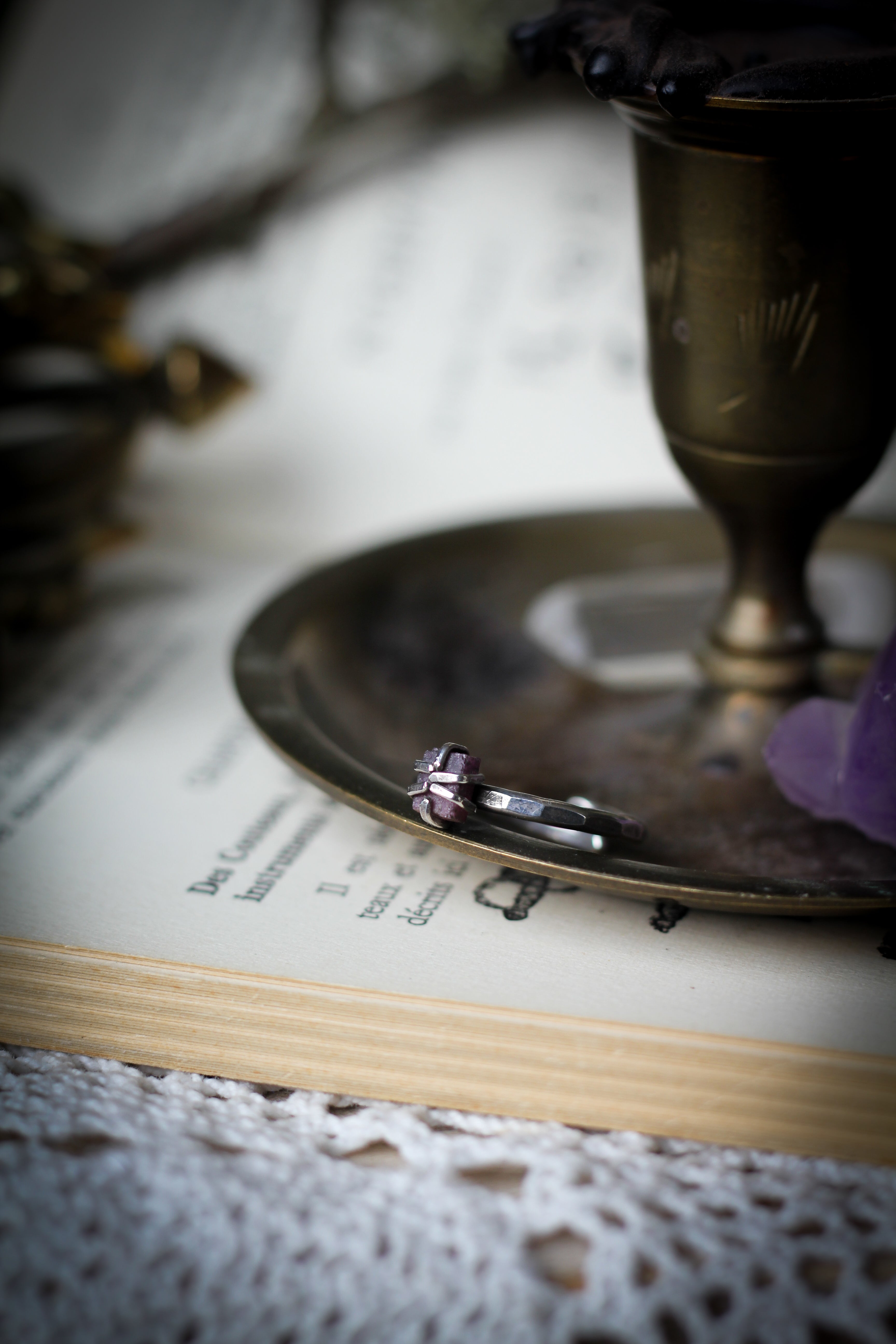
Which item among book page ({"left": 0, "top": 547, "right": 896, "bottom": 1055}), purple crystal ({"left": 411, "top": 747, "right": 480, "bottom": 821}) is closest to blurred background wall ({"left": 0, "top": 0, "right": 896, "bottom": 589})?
book page ({"left": 0, "top": 547, "right": 896, "bottom": 1055})

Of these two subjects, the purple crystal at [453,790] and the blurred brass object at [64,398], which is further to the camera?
the blurred brass object at [64,398]

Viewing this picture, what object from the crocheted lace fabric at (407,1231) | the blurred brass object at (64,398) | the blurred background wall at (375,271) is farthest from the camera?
the blurred background wall at (375,271)

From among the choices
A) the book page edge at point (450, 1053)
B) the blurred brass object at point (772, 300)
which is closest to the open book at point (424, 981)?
the book page edge at point (450, 1053)

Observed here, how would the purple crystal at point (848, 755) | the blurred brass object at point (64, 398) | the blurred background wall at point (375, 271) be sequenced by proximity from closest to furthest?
the purple crystal at point (848, 755) < the blurred brass object at point (64, 398) < the blurred background wall at point (375, 271)

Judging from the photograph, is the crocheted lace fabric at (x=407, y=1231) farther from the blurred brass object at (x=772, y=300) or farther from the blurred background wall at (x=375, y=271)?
the blurred background wall at (x=375, y=271)

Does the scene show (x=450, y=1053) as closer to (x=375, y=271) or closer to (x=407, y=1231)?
(x=407, y=1231)

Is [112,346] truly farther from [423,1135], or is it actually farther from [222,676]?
[423,1135]

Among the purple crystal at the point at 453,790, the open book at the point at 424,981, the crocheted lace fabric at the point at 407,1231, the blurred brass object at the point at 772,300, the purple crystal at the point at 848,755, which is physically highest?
the blurred brass object at the point at 772,300

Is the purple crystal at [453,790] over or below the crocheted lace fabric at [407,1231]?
over

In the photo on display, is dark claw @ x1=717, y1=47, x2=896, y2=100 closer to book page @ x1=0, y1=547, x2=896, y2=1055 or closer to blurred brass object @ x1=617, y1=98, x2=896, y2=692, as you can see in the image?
blurred brass object @ x1=617, y1=98, x2=896, y2=692
